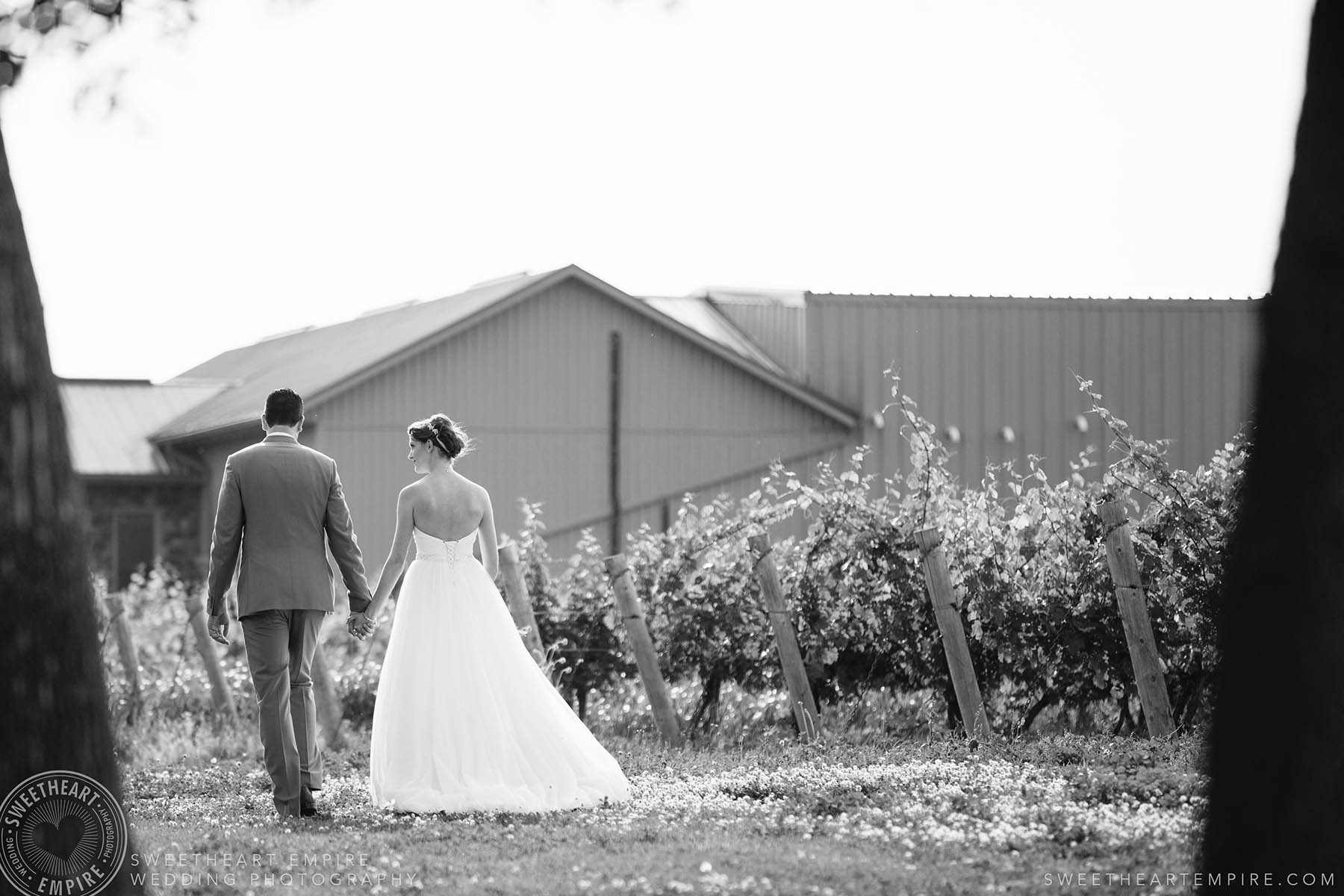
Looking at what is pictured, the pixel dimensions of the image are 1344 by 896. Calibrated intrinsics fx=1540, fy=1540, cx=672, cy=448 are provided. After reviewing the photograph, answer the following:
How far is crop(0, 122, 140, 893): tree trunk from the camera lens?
13.3 ft

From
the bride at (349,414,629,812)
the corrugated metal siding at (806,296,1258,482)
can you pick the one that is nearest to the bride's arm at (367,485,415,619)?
the bride at (349,414,629,812)

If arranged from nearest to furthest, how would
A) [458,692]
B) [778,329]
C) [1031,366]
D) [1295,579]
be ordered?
[1295,579] → [458,692] → [1031,366] → [778,329]

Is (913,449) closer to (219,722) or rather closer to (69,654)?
(219,722)

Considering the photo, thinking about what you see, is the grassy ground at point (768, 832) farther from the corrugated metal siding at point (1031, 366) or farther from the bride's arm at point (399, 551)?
the corrugated metal siding at point (1031, 366)

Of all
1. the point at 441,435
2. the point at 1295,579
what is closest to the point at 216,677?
the point at 441,435

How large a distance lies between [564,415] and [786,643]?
15.1 m

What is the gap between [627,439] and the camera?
25.1 metres

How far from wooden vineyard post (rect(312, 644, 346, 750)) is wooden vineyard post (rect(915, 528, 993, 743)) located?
4449 mm

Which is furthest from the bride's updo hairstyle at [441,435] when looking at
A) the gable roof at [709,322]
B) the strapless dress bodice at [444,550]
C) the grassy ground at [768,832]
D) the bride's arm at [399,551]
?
the gable roof at [709,322]

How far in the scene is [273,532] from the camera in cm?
748

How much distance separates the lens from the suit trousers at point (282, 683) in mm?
7402

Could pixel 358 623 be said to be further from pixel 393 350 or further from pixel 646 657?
pixel 393 350

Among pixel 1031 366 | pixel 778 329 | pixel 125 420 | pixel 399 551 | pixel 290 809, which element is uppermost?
pixel 778 329

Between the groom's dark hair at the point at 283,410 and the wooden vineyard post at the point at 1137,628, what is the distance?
4706mm
